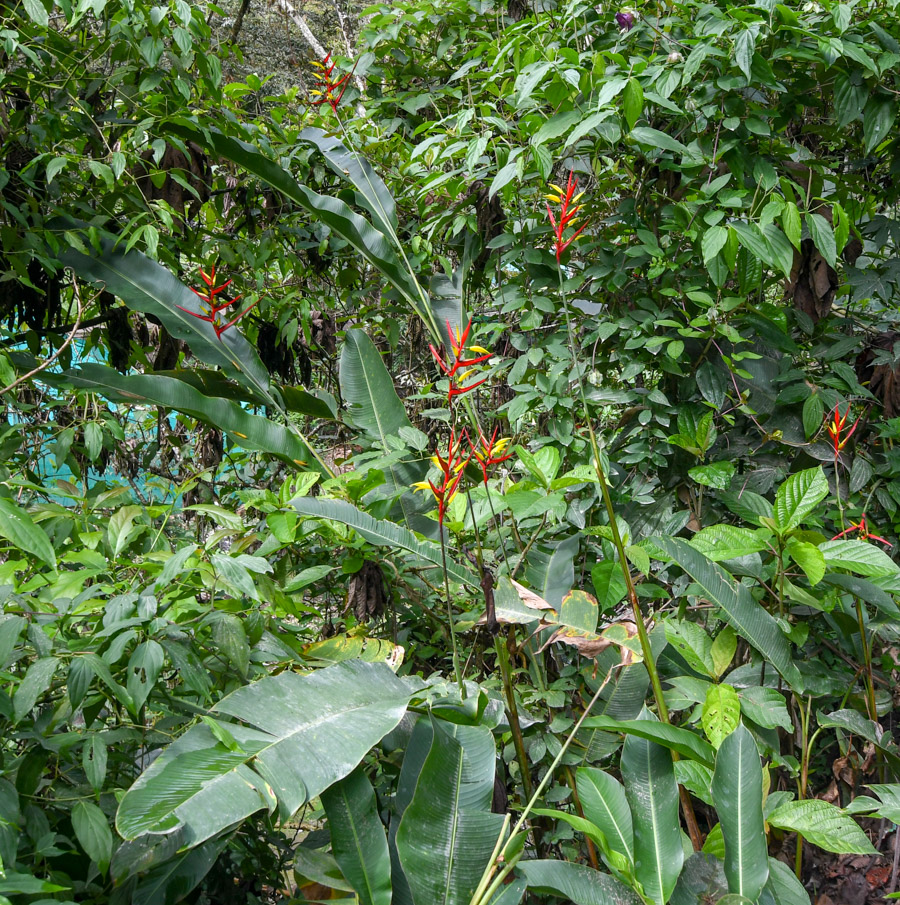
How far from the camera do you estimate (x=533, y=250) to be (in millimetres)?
2191

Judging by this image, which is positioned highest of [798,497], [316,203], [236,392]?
[316,203]

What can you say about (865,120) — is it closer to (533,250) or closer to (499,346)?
(533,250)

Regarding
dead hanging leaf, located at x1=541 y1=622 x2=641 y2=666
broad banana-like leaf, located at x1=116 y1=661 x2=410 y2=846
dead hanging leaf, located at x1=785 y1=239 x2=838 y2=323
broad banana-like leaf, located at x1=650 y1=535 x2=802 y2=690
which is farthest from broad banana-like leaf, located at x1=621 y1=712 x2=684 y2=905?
dead hanging leaf, located at x1=785 y1=239 x2=838 y2=323

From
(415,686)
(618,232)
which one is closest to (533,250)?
(618,232)

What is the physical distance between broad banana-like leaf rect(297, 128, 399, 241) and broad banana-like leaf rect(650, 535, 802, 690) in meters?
1.29

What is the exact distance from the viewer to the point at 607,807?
1390 millimetres

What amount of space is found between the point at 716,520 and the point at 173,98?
1900 millimetres

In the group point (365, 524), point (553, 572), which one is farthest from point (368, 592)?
point (553, 572)

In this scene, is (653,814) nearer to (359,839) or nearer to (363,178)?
(359,839)

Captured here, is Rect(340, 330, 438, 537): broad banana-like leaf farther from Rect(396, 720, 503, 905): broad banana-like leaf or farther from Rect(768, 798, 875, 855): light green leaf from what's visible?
Rect(768, 798, 875, 855): light green leaf

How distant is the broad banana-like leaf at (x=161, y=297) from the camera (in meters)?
2.00

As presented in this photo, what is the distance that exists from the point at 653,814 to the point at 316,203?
173 cm

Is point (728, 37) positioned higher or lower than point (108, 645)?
higher

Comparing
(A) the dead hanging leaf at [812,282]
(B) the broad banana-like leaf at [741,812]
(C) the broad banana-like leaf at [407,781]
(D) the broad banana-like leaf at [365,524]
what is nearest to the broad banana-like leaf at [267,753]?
(C) the broad banana-like leaf at [407,781]
